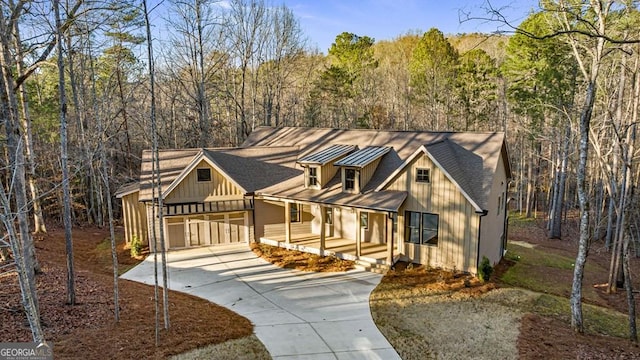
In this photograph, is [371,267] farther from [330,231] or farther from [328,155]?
[328,155]

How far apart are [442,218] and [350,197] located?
3.87 m

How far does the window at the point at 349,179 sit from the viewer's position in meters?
17.2

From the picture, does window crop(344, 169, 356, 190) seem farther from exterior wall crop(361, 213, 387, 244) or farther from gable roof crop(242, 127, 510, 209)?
exterior wall crop(361, 213, 387, 244)

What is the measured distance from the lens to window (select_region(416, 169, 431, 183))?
50.4 feet

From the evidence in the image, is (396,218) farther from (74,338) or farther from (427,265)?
(74,338)

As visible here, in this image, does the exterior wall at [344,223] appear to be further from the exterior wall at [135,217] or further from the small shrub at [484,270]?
the exterior wall at [135,217]

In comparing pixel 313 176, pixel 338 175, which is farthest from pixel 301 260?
pixel 338 175

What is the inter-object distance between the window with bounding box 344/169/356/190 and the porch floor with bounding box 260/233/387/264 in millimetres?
2748

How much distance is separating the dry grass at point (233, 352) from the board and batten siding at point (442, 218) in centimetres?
833

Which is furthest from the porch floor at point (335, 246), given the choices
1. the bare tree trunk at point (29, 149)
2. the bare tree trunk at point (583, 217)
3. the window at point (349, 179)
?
the bare tree trunk at point (29, 149)

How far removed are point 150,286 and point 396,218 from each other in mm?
10057

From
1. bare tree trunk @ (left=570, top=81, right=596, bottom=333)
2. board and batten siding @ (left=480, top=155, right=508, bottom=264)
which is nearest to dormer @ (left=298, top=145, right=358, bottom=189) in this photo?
board and batten siding @ (left=480, top=155, right=508, bottom=264)

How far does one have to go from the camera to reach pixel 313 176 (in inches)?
719

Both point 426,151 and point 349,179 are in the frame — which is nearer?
point 426,151
